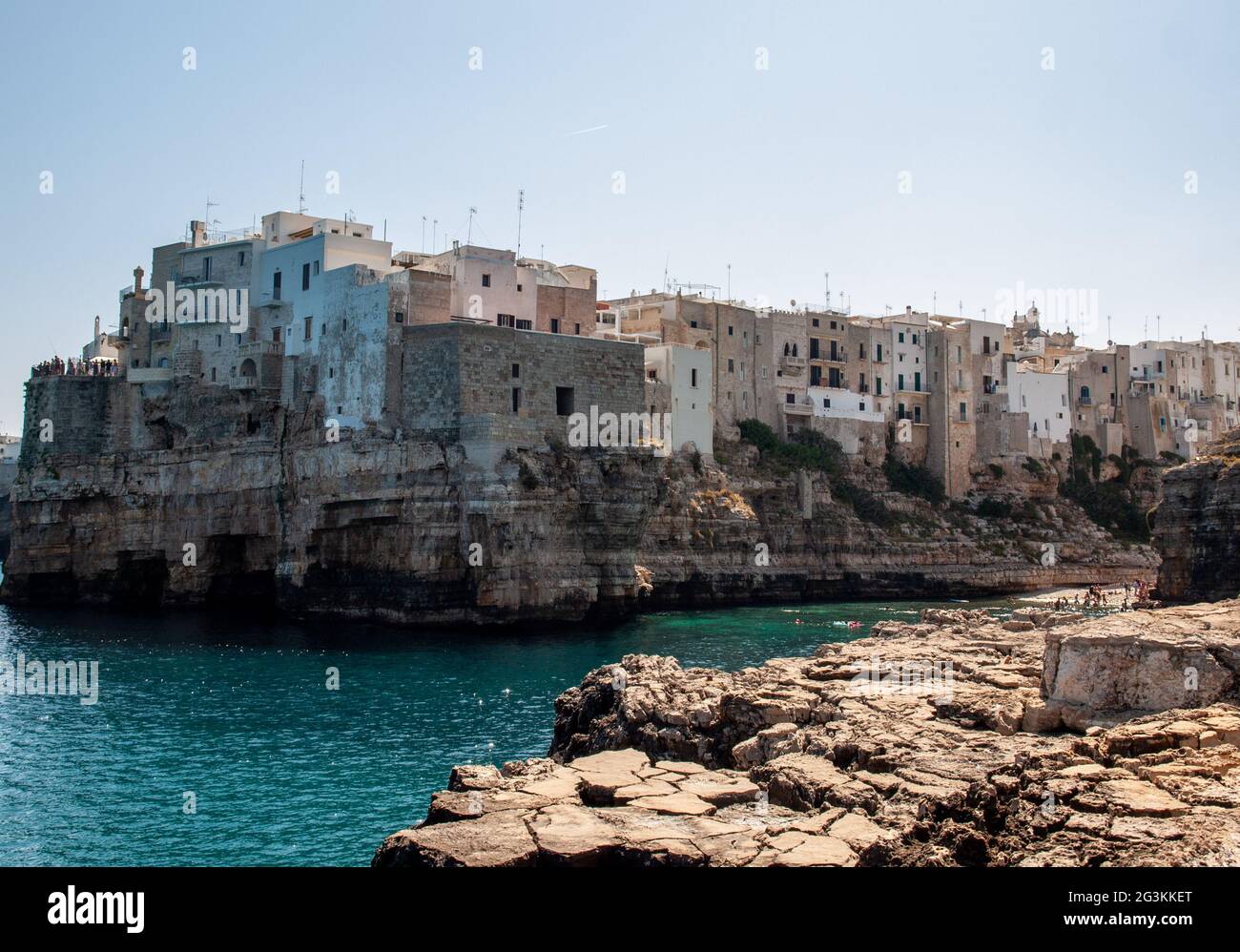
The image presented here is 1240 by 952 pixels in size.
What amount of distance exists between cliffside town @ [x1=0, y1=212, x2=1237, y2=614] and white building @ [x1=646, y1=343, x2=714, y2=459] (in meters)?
0.17

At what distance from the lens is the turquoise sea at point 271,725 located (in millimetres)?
20594

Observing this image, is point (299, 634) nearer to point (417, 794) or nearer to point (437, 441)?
point (437, 441)

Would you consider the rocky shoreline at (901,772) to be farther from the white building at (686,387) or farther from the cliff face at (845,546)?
the white building at (686,387)

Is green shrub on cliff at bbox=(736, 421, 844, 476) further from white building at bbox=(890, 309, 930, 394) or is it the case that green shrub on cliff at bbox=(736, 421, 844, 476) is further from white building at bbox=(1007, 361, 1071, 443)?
white building at bbox=(1007, 361, 1071, 443)

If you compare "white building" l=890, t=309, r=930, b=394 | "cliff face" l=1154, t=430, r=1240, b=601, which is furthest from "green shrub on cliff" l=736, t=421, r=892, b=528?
"cliff face" l=1154, t=430, r=1240, b=601

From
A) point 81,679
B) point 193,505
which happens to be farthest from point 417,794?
point 193,505

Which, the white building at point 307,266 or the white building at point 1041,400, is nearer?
the white building at point 307,266

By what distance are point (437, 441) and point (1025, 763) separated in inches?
1339

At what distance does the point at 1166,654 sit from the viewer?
1672cm

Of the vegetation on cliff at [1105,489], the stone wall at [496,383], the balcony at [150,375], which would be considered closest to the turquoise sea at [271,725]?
the stone wall at [496,383]

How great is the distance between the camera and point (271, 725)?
29.9 m

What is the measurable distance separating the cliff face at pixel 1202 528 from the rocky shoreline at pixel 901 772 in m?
23.4

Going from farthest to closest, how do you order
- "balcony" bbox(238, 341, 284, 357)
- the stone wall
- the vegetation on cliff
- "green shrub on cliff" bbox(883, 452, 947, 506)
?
1. the vegetation on cliff
2. "green shrub on cliff" bbox(883, 452, 947, 506)
3. "balcony" bbox(238, 341, 284, 357)
4. the stone wall

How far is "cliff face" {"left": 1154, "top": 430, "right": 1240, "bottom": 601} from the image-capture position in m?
44.2
